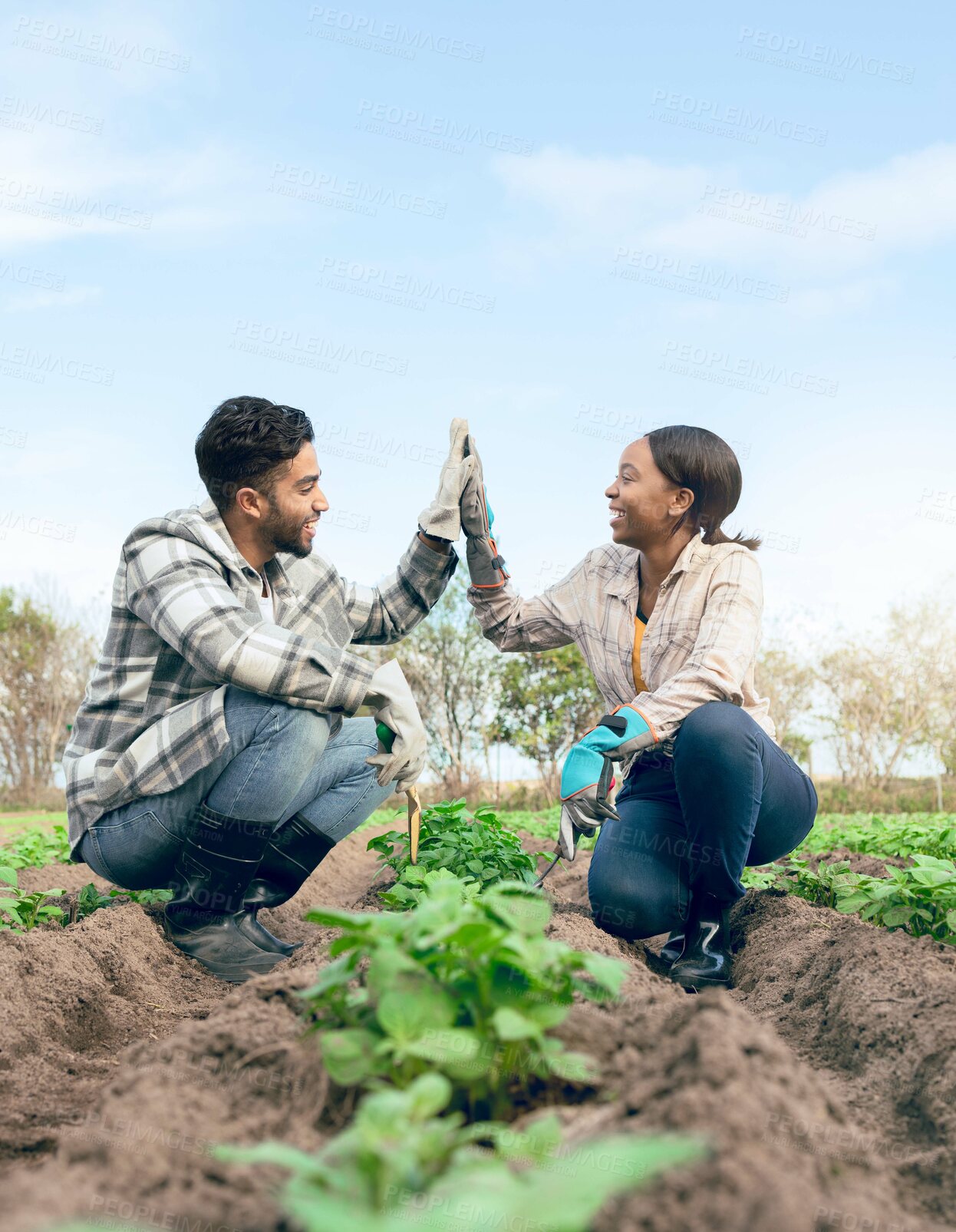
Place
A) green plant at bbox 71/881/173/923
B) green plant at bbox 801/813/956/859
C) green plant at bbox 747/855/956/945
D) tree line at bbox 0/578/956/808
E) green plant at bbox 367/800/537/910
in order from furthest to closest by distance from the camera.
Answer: tree line at bbox 0/578/956/808, green plant at bbox 801/813/956/859, green plant at bbox 71/881/173/923, green plant at bbox 367/800/537/910, green plant at bbox 747/855/956/945

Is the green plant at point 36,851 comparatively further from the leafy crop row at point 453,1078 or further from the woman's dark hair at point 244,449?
the leafy crop row at point 453,1078

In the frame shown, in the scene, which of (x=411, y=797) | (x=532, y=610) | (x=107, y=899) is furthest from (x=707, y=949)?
(x=107, y=899)

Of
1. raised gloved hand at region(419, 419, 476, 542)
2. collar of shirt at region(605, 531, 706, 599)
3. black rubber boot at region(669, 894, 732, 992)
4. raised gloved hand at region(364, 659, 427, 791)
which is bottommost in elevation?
black rubber boot at region(669, 894, 732, 992)

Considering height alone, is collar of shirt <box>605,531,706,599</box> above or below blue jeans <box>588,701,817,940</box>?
above

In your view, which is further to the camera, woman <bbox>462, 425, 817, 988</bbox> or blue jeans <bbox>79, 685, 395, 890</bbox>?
blue jeans <bbox>79, 685, 395, 890</bbox>

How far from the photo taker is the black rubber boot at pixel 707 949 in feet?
9.32

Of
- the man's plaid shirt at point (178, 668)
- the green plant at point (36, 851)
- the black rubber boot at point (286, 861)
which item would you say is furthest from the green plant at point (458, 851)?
the green plant at point (36, 851)

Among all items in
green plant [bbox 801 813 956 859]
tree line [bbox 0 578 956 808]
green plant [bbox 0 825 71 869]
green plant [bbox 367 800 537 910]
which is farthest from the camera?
tree line [bbox 0 578 956 808]

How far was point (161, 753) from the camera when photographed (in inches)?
116

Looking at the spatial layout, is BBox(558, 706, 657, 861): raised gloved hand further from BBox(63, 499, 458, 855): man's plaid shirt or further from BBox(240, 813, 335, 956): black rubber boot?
BBox(240, 813, 335, 956): black rubber boot

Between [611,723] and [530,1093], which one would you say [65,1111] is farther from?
[611,723]

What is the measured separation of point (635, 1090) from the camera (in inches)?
48.9

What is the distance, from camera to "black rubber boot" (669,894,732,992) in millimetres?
2842

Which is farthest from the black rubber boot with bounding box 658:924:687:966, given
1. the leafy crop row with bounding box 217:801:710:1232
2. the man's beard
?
the man's beard
